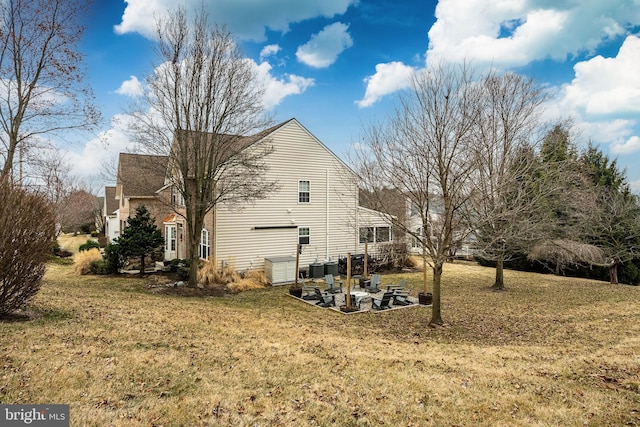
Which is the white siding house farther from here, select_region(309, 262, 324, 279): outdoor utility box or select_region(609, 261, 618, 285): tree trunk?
select_region(609, 261, 618, 285): tree trunk

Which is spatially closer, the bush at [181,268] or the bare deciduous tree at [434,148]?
the bare deciduous tree at [434,148]

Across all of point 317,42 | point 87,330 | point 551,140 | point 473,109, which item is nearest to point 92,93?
point 317,42

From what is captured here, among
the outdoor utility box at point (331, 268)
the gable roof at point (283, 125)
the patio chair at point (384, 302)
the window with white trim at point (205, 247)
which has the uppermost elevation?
the gable roof at point (283, 125)

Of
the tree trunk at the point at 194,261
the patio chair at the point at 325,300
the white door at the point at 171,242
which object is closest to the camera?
the patio chair at the point at 325,300

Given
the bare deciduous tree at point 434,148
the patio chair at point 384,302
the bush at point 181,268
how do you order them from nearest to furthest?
the bare deciduous tree at point 434,148, the patio chair at point 384,302, the bush at point 181,268

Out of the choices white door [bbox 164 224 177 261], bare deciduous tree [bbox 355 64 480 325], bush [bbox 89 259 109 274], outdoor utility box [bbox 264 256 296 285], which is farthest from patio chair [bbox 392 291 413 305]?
white door [bbox 164 224 177 261]

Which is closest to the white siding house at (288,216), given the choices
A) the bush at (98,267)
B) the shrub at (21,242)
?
the bush at (98,267)

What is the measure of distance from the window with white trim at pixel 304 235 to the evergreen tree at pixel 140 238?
24.9 ft

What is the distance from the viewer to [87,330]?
6914 millimetres

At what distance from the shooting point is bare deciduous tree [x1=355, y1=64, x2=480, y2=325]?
9.51m

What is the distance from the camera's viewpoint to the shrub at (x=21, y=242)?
21.6 ft

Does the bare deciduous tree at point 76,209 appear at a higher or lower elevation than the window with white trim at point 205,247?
higher

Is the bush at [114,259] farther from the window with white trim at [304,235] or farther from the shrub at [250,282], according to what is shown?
the window with white trim at [304,235]

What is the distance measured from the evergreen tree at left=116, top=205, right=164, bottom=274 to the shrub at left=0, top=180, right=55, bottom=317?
10.8 m
